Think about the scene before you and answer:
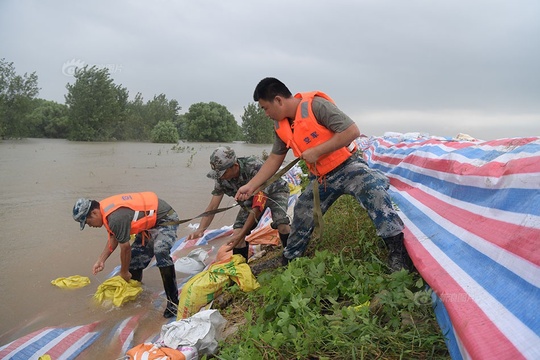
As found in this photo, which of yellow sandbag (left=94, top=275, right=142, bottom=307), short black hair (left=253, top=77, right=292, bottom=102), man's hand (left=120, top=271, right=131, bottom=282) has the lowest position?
yellow sandbag (left=94, top=275, right=142, bottom=307)

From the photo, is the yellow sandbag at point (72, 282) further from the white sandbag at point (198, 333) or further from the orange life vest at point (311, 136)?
the orange life vest at point (311, 136)

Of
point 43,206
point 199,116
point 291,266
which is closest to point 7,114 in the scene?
point 199,116

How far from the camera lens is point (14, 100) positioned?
26859 mm

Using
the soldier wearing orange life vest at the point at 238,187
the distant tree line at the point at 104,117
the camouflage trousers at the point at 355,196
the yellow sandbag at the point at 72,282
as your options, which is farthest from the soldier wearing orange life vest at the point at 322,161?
the distant tree line at the point at 104,117

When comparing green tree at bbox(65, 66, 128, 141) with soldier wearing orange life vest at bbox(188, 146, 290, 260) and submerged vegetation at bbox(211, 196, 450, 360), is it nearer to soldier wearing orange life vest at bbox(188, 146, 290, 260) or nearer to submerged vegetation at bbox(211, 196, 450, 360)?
soldier wearing orange life vest at bbox(188, 146, 290, 260)

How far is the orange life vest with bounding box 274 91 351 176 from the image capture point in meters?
2.69

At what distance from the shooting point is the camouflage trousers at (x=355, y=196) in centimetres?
247

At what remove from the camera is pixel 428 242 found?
2180 millimetres

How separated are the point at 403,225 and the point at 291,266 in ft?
2.60

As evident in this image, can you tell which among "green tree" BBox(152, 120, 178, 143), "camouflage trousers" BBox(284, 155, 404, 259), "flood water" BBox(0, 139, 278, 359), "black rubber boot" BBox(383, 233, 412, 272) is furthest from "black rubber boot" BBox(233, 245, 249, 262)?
"green tree" BBox(152, 120, 178, 143)

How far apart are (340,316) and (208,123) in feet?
141

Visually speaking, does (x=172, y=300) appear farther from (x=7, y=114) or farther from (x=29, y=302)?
(x=7, y=114)

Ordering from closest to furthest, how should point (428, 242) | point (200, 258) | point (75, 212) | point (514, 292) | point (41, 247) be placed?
point (514, 292)
point (428, 242)
point (75, 212)
point (200, 258)
point (41, 247)

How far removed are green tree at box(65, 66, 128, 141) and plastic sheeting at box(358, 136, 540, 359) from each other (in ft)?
106
